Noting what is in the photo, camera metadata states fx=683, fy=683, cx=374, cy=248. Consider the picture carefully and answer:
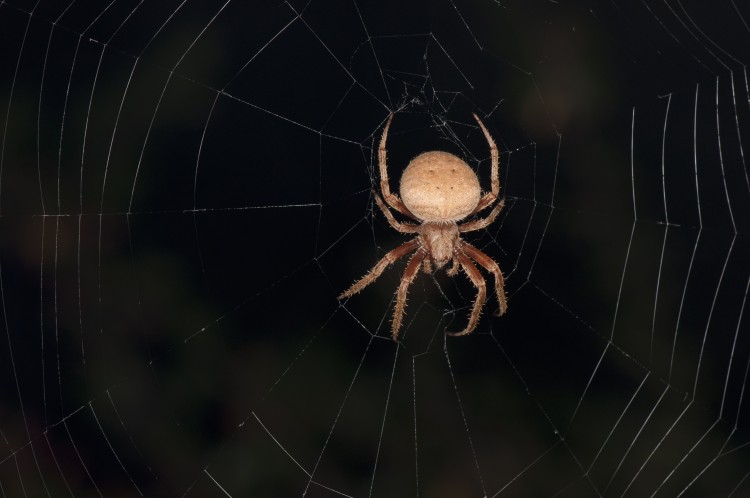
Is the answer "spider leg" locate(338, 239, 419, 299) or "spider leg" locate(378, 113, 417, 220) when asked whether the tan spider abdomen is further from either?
"spider leg" locate(338, 239, 419, 299)

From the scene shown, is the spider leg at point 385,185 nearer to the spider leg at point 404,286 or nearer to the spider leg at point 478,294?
the spider leg at point 404,286

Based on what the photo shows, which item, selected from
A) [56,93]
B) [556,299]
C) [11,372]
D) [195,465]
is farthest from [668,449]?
[56,93]

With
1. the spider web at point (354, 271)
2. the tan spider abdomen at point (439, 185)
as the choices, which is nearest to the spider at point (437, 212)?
the tan spider abdomen at point (439, 185)

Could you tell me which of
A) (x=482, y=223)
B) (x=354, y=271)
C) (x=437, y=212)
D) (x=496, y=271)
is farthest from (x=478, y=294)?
(x=354, y=271)

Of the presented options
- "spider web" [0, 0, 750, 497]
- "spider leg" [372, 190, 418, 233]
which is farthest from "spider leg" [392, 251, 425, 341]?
"spider web" [0, 0, 750, 497]

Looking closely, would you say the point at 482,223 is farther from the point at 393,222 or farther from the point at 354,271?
the point at 354,271

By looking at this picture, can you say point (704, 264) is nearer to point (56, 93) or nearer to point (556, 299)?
point (556, 299)
